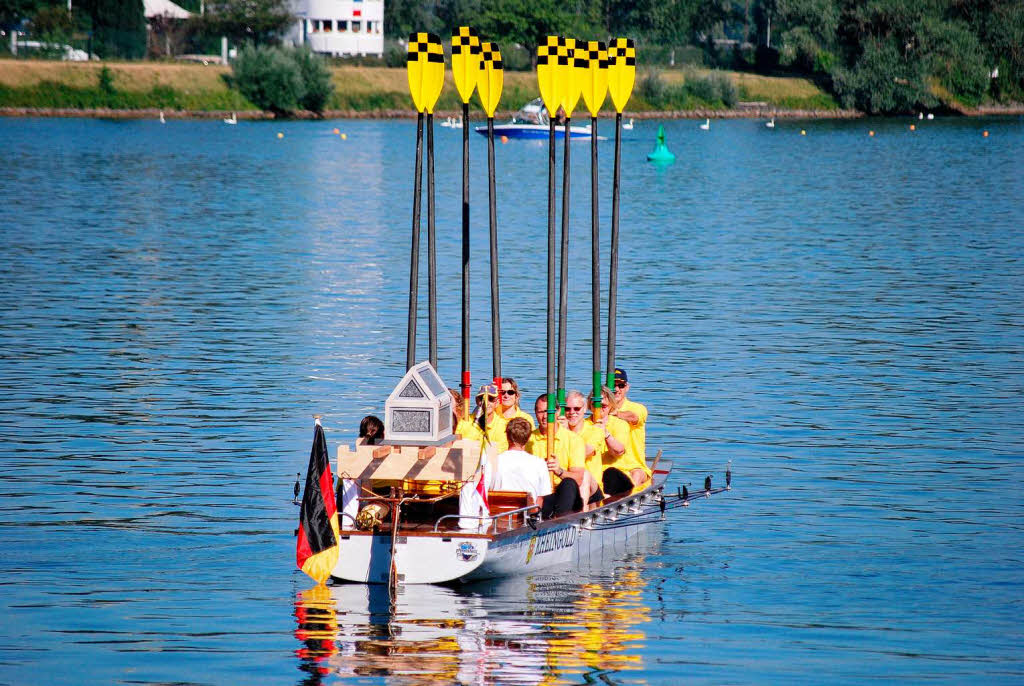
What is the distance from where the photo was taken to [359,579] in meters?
16.0

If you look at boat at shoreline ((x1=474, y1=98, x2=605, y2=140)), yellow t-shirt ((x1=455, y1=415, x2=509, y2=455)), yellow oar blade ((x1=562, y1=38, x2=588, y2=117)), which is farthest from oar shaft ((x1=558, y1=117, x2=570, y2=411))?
boat at shoreline ((x1=474, y1=98, x2=605, y2=140))

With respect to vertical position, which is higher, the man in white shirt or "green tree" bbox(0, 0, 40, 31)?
"green tree" bbox(0, 0, 40, 31)

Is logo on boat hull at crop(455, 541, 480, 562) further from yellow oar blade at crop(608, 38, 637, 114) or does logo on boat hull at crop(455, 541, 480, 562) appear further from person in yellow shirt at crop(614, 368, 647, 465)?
yellow oar blade at crop(608, 38, 637, 114)

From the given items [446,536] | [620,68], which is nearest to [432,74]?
[620,68]

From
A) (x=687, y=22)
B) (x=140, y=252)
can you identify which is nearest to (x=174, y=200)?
(x=140, y=252)

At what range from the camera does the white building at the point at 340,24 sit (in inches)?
5920

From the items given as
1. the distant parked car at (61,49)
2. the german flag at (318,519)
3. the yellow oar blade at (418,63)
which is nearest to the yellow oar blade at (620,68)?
the yellow oar blade at (418,63)

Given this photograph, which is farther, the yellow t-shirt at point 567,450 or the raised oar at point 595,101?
the raised oar at point 595,101

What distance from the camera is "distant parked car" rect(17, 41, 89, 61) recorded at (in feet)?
411

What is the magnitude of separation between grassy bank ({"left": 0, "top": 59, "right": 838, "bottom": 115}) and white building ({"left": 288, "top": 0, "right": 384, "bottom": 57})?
1859cm

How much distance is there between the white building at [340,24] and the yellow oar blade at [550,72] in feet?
440

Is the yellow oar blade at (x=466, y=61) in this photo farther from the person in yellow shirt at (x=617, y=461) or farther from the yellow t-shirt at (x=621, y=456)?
the yellow t-shirt at (x=621, y=456)

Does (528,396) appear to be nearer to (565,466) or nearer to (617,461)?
(617,461)

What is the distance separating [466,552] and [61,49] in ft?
388
